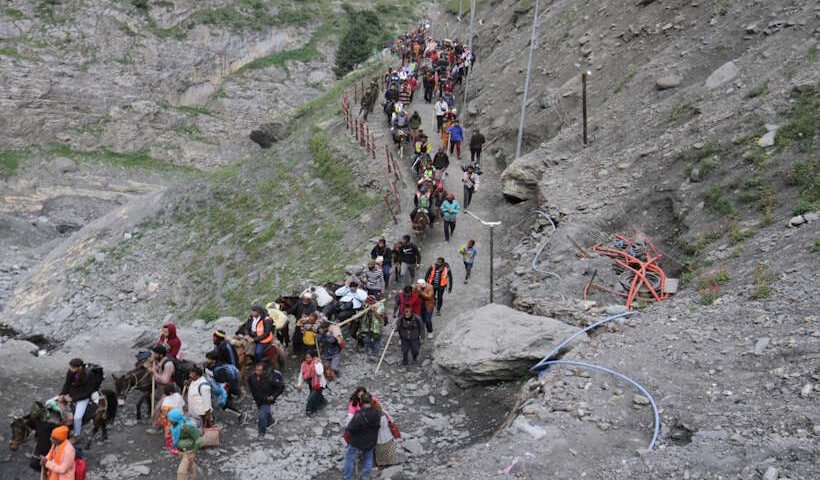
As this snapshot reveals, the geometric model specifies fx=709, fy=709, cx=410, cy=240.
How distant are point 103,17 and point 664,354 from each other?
61994mm

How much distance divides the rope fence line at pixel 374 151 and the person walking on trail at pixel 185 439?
38.7 feet

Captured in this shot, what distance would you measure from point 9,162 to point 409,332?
A: 47.3 metres

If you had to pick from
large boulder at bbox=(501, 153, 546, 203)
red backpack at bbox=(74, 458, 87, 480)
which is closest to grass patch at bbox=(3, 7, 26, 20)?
large boulder at bbox=(501, 153, 546, 203)

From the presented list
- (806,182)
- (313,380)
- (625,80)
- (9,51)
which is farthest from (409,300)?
(9,51)

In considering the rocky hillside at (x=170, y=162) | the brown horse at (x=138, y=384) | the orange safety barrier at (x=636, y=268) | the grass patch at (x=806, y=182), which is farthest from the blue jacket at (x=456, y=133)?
the brown horse at (x=138, y=384)

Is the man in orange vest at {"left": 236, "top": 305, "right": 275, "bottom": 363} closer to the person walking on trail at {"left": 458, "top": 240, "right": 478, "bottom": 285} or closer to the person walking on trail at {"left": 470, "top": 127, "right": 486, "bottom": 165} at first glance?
the person walking on trail at {"left": 458, "top": 240, "right": 478, "bottom": 285}

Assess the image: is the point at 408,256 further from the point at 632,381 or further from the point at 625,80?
the point at 625,80

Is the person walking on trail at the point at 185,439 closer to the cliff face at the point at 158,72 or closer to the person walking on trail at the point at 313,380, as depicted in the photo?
the person walking on trail at the point at 313,380

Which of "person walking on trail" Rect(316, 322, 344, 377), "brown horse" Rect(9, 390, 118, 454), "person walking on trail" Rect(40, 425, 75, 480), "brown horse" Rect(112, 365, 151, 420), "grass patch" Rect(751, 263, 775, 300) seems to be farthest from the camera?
"person walking on trail" Rect(316, 322, 344, 377)

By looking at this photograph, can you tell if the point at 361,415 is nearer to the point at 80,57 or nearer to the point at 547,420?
the point at 547,420

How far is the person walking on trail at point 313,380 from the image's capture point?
505 inches

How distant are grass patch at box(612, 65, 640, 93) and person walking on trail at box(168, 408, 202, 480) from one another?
58.7 ft

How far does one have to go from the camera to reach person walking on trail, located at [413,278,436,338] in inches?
580

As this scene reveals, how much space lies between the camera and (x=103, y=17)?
61125 millimetres
